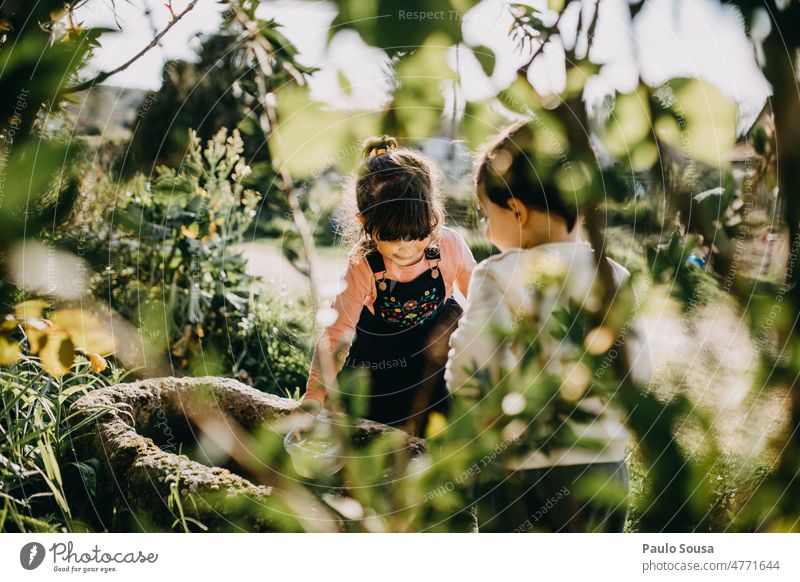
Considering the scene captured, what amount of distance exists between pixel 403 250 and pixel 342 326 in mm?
102

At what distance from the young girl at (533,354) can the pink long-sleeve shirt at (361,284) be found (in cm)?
7

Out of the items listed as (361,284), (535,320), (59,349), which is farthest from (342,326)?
(535,320)

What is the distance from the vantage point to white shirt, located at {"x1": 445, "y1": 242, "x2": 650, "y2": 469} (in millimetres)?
313

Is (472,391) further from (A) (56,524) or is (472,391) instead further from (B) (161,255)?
(B) (161,255)

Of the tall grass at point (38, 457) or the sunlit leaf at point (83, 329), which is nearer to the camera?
the sunlit leaf at point (83, 329)

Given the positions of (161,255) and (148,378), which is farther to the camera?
(161,255)

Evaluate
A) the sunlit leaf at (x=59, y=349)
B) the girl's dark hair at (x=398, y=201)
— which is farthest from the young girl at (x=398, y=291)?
the sunlit leaf at (x=59, y=349)

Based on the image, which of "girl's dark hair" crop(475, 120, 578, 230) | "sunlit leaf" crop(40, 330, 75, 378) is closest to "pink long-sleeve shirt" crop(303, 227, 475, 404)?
"girl's dark hair" crop(475, 120, 578, 230)

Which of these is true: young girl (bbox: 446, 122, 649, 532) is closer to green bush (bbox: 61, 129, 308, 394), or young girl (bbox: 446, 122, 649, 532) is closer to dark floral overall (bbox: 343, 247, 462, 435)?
dark floral overall (bbox: 343, 247, 462, 435)

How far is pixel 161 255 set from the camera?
91cm

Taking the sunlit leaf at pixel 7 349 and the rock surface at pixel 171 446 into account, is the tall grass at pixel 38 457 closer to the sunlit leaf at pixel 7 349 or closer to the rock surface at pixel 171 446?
the rock surface at pixel 171 446

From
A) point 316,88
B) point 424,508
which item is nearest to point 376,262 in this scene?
point 316,88

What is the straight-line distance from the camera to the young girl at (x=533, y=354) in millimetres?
311

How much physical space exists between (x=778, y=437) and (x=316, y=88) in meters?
0.40
